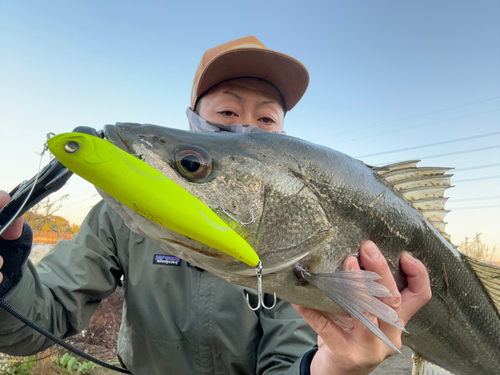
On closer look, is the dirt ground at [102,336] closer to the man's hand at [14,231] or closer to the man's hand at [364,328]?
the man's hand at [14,231]

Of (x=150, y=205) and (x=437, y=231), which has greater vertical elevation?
(x=437, y=231)

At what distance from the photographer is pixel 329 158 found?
1.54 metres

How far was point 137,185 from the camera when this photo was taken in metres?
0.88

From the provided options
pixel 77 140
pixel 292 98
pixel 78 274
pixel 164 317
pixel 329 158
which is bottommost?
pixel 164 317

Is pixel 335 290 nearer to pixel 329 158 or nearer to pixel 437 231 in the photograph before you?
pixel 329 158

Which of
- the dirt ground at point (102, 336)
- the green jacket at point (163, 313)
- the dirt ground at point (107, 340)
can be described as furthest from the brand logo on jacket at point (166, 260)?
the dirt ground at point (102, 336)

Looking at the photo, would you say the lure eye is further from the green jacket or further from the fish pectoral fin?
the green jacket

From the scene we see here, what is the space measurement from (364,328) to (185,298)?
4.30 ft

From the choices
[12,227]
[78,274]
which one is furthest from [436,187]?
[78,274]

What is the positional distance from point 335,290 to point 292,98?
2271 millimetres

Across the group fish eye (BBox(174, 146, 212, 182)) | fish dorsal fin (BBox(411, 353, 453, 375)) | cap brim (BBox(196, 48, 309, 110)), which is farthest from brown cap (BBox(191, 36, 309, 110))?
fish dorsal fin (BBox(411, 353, 453, 375))

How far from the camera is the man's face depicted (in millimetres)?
2555

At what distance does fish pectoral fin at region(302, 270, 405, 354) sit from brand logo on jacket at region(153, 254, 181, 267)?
4.45 feet

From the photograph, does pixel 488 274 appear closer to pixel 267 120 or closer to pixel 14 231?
pixel 267 120
